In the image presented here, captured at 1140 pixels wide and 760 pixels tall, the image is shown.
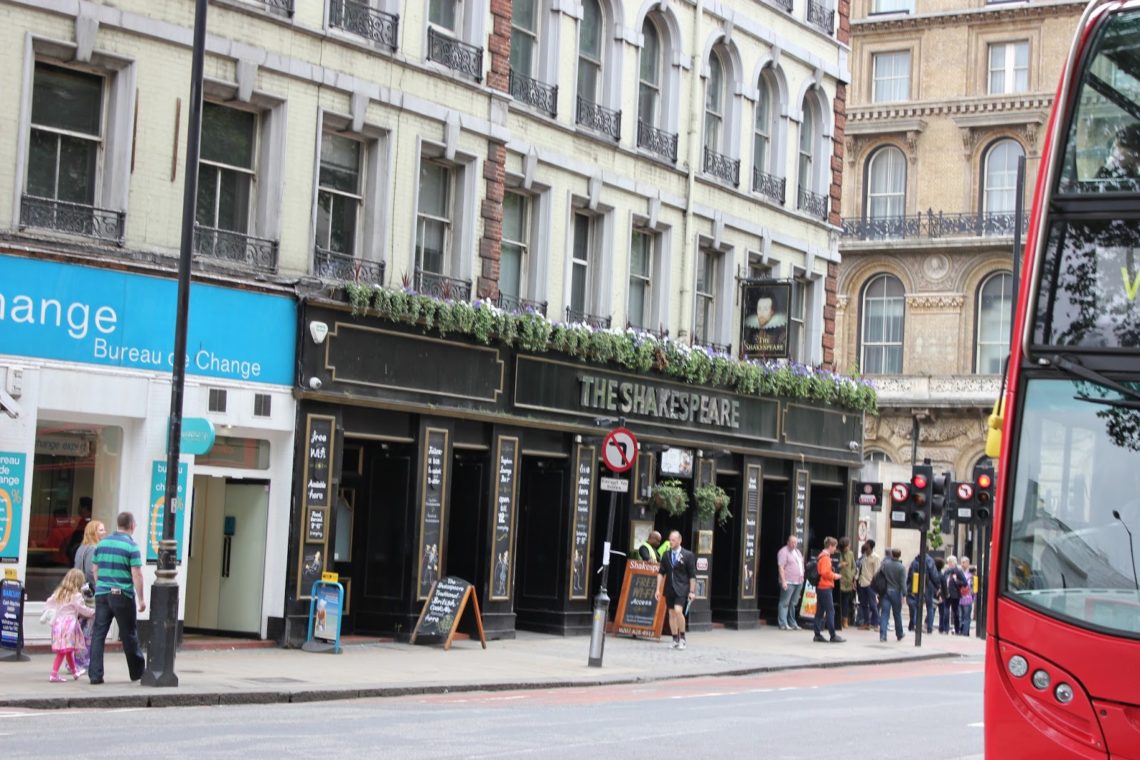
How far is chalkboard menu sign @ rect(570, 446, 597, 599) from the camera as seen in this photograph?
99.2 feet

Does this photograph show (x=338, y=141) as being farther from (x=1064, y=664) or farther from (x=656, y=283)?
(x=1064, y=664)

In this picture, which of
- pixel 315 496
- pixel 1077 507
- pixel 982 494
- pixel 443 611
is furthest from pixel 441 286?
pixel 1077 507

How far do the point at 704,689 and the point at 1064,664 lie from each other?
1368 centimetres

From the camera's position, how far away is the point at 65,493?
21.9 metres

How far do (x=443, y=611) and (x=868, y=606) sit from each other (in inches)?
606

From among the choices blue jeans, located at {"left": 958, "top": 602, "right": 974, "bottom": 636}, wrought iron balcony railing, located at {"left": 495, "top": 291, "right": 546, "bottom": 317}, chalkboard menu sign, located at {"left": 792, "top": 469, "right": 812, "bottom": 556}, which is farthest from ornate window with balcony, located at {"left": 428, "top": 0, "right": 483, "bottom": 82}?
blue jeans, located at {"left": 958, "top": 602, "right": 974, "bottom": 636}

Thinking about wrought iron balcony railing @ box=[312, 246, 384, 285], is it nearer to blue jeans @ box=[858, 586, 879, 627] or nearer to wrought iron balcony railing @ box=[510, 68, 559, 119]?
wrought iron balcony railing @ box=[510, 68, 559, 119]

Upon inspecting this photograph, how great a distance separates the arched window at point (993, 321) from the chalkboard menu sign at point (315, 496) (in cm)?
3597

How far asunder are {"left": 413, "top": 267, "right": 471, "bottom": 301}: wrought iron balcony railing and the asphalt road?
737cm

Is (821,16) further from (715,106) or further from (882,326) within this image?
(882,326)

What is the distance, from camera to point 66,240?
21.5 m

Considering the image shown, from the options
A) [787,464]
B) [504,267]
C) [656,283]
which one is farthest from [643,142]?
[787,464]

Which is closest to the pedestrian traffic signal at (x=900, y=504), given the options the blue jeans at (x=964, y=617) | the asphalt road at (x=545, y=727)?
the blue jeans at (x=964, y=617)

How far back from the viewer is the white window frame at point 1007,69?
2263 inches
